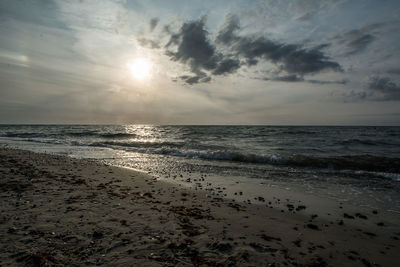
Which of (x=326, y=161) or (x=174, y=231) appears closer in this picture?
(x=174, y=231)

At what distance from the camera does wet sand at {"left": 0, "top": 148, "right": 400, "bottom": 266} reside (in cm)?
345

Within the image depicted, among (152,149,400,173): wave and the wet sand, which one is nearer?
the wet sand

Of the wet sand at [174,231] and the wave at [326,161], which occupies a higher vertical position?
the wet sand at [174,231]

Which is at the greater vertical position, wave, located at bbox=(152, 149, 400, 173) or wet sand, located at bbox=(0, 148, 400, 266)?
wet sand, located at bbox=(0, 148, 400, 266)

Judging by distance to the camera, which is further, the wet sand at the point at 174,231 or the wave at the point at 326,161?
the wave at the point at 326,161

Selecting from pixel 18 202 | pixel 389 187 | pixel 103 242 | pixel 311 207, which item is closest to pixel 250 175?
pixel 311 207

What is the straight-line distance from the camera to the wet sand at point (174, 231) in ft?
11.3

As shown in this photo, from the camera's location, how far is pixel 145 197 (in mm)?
6758

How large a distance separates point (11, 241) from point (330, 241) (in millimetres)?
6375

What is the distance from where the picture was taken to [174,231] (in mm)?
4398

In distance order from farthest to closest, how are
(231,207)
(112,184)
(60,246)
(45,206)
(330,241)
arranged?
1. (112,184)
2. (231,207)
3. (45,206)
4. (330,241)
5. (60,246)

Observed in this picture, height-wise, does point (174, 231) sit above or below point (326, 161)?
above

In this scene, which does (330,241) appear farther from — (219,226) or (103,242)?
(103,242)

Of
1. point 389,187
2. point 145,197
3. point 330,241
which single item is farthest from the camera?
point 389,187
